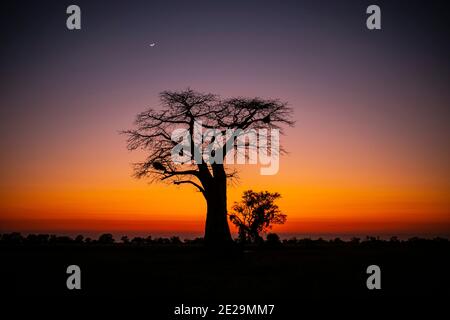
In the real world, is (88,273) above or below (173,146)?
below

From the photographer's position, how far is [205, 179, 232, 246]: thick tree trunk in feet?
64.3

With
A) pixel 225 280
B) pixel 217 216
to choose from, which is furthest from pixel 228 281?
pixel 217 216

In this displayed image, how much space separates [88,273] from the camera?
1349cm

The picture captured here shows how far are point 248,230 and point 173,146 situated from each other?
23775mm

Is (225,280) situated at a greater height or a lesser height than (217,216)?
lesser

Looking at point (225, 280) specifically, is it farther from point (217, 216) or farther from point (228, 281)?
point (217, 216)

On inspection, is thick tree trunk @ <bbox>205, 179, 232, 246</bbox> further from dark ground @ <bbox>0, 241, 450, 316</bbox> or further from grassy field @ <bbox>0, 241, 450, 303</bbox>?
dark ground @ <bbox>0, 241, 450, 316</bbox>

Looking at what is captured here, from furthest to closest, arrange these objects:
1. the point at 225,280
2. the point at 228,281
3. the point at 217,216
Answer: the point at 217,216, the point at 225,280, the point at 228,281

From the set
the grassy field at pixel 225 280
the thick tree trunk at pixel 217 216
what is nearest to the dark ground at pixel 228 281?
the grassy field at pixel 225 280

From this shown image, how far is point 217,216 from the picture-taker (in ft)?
65.0

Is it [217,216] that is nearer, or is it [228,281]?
[228,281]
